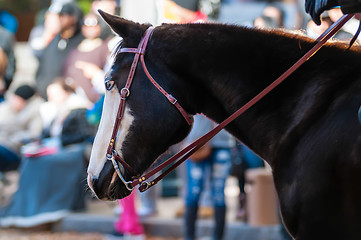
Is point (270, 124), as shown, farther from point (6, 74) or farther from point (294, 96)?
point (6, 74)

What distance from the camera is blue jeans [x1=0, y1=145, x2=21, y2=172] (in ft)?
27.3

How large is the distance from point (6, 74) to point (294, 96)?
8.03 metres

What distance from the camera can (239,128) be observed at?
3146mm

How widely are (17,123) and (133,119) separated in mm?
5765

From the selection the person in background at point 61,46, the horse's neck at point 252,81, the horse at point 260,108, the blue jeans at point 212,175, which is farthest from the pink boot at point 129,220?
the horse's neck at point 252,81

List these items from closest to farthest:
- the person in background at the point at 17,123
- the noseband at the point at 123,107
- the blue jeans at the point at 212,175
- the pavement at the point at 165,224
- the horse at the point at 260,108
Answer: the horse at the point at 260,108 → the noseband at the point at 123,107 → the blue jeans at the point at 212,175 → the pavement at the point at 165,224 → the person in background at the point at 17,123

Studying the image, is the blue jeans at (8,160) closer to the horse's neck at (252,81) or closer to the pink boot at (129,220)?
the pink boot at (129,220)

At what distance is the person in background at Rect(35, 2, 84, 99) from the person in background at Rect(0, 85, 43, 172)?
342 mm

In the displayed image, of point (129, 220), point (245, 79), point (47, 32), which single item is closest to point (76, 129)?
point (129, 220)

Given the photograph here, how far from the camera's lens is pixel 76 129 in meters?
7.76

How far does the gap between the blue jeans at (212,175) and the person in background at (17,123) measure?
2.95m

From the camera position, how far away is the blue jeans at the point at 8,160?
8320 mm

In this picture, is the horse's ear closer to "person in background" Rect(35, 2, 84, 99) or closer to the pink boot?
the pink boot

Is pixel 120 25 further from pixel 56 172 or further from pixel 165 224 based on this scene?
pixel 56 172
